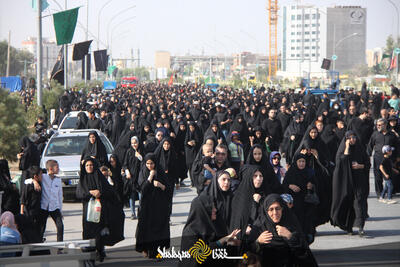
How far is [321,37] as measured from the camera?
431 ft

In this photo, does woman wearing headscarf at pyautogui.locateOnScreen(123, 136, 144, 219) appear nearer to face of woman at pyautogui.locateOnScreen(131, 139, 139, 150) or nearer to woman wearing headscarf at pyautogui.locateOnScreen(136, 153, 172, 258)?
face of woman at pyautogui.locateOnScreen(131, 139, 139, 150)

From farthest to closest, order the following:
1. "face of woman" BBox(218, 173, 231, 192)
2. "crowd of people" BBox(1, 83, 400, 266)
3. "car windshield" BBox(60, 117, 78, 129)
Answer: "car windshield" BBox(60, 117, 78, 129), "face of woman" BBox(218, 173, 231, 192), "crowd of people" BBox(1, 83, 400, 266)

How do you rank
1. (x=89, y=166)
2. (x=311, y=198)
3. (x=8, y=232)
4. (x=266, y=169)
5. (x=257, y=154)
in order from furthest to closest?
(x=257, y=154)
(x=311, y=198)
(x=89, y=166)
(x=266, y=169)
(x=8, y=232)

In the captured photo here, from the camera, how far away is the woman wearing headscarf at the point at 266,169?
8208 millimetres

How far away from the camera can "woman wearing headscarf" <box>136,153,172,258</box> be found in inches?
347

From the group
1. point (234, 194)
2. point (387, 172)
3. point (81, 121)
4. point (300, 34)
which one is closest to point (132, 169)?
point (387, 172)

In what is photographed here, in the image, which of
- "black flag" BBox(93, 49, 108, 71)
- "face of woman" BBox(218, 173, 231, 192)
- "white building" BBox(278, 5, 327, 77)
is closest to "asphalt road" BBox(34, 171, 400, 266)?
A: "face of woman" BBox(218, 173, 231, 192)

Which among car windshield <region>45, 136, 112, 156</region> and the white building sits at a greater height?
the white building

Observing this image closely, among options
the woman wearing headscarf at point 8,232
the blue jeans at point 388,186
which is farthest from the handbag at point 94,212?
the blue jeans at point 388,186

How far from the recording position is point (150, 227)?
887 cm

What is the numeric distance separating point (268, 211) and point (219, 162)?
3.50 m

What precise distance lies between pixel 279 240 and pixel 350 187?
15.1ft

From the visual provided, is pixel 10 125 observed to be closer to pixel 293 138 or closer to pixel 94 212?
pixel 293 138

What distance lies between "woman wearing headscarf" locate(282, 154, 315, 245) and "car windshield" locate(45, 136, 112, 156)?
5920 millimetres
